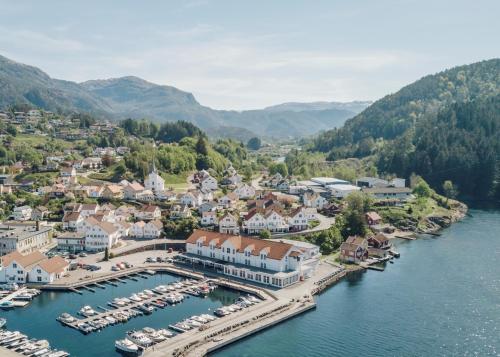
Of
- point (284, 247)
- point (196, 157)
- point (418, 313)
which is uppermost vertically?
point (196, 157)

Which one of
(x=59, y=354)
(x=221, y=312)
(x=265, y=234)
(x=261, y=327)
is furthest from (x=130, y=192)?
(x=59, y=354)

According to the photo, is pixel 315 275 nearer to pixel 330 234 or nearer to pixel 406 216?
pixel 330 234

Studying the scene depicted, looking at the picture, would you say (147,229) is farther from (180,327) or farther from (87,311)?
(180,327)

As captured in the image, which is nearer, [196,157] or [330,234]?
[330,234]

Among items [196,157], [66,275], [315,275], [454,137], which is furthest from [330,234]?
[454,137]

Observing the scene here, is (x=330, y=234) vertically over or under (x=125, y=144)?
under

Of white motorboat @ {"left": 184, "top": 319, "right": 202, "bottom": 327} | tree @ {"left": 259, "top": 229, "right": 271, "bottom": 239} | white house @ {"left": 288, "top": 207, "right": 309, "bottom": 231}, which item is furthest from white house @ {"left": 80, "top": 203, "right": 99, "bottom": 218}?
white motorboat @ {"left": 184, "top": 319, "right": 202, "bottom": 327}

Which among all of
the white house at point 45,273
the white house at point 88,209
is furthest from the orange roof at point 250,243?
the white house at point 88,209

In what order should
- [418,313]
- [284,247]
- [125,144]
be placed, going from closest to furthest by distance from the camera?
[418,313] < [284,247] < [125,144]
